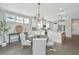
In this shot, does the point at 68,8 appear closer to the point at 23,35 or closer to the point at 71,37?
the point at 71,37

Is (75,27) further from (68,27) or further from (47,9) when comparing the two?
(47,9)

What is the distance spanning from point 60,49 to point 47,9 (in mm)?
1285

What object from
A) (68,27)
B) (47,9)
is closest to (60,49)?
(68,27)

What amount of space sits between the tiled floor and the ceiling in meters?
0.79

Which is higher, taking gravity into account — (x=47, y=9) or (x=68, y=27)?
(x=47, y=9)

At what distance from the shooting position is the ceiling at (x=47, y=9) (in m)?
2.78

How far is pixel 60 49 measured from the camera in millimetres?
2969

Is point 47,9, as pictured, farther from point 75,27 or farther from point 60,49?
point 60,49

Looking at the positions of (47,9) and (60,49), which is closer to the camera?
(47,9)

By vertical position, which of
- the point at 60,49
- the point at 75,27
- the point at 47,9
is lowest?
the point at 60,49

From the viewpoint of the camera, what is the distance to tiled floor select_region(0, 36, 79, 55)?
2.83 meters

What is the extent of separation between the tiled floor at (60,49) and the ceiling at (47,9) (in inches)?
31.3

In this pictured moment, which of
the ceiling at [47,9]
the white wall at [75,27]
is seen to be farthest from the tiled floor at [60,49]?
the ceiling at [47,9]

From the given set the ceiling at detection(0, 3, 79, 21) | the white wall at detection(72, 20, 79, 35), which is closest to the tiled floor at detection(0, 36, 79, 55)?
the white wall at detection(72, 20, 79, 35)
